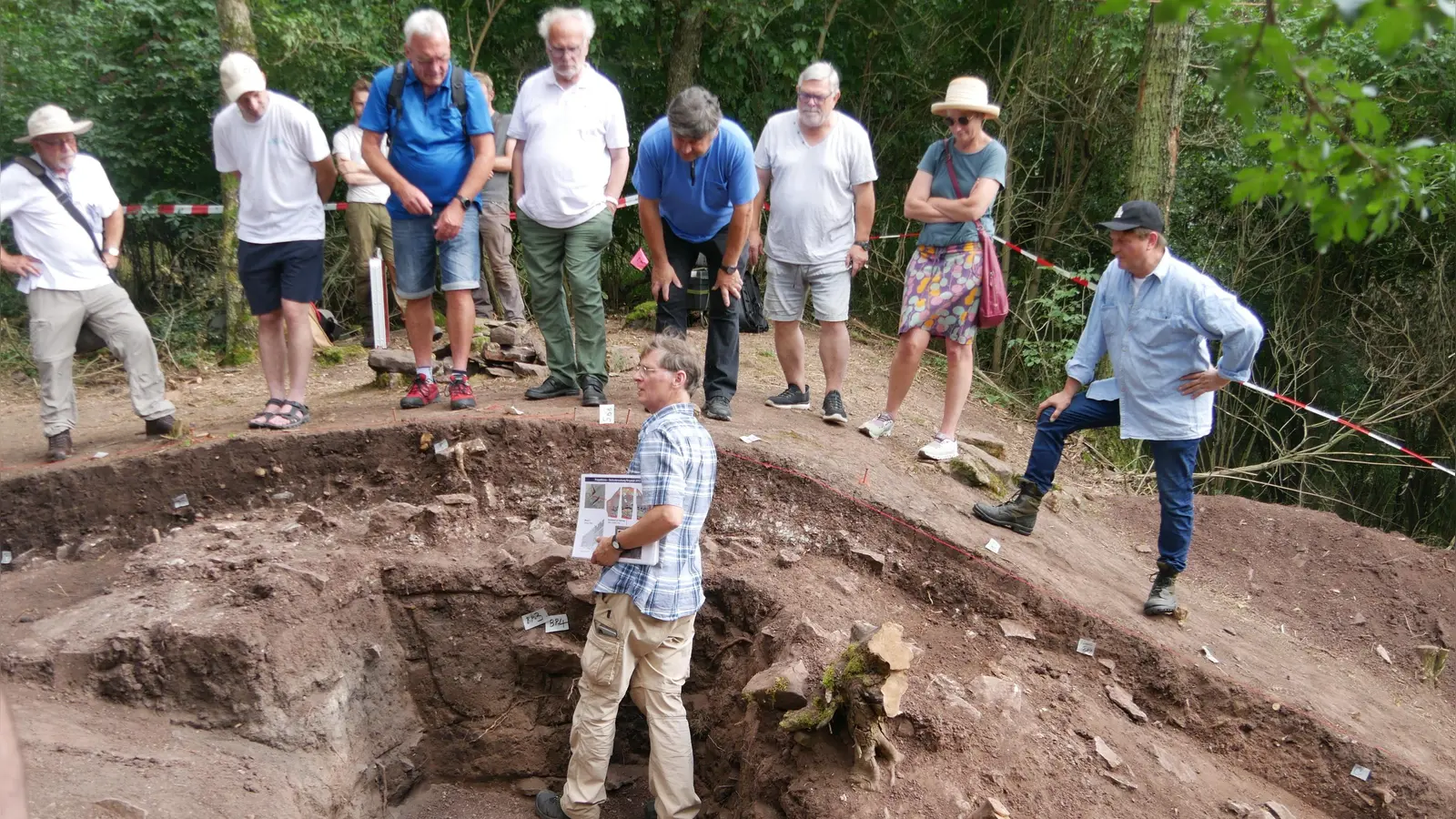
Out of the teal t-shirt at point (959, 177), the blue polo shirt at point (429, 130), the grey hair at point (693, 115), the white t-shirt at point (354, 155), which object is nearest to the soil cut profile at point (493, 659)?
the blue polo shirt at point (429, 130)

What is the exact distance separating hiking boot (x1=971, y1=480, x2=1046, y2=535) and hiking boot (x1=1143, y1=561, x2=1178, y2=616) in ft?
2.46

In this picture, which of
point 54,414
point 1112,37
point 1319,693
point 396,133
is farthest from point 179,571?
point 1112,37

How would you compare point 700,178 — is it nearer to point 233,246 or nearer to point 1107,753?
point 1107,753

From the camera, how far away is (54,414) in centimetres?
575

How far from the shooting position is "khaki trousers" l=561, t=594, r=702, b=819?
14.7 ft

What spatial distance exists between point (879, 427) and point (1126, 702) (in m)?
2.29

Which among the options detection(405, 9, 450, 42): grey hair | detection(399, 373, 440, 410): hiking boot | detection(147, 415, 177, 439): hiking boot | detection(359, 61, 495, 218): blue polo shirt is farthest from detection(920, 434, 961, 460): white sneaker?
detection(147, 415, 177, 439): hiking boot

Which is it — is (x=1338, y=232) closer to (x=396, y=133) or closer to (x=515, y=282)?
(x=396, y=133)

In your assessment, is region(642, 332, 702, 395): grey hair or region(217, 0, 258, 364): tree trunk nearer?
region(642, 332, 702, 395): grey hair

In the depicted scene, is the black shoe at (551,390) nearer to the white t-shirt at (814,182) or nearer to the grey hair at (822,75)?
the white t-shirt at (814,182)

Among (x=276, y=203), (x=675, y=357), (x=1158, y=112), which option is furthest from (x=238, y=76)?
(x=1158, y=112)

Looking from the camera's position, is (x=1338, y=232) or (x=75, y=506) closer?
(x=1338, y=232)

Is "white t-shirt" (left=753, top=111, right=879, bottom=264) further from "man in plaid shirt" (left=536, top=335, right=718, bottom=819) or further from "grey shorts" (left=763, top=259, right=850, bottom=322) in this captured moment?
"man in plaid shirt" (left=536, top=335, right=718, bottom=819)

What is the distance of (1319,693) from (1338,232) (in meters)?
3.94
